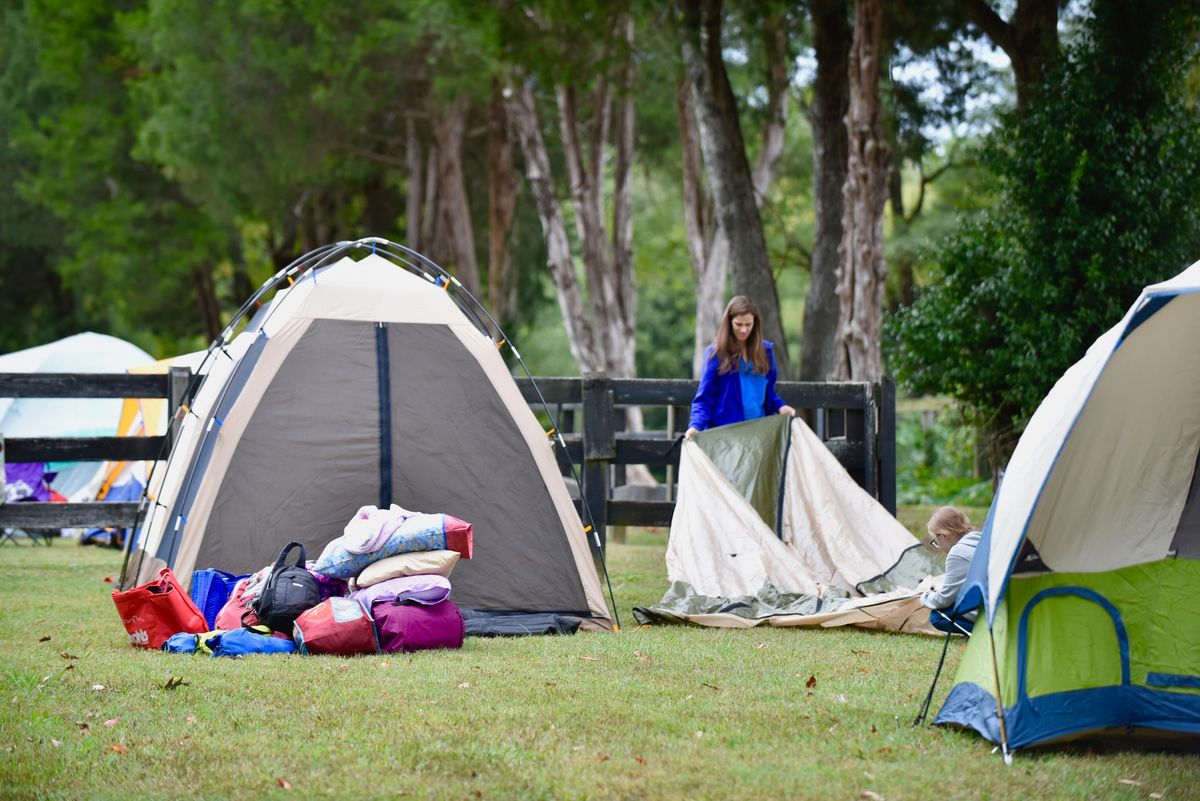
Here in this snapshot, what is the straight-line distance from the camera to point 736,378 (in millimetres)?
8219

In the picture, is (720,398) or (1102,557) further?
(720,398)

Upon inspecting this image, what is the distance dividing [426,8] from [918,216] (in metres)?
11.8

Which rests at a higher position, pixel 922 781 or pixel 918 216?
pixel 918 216

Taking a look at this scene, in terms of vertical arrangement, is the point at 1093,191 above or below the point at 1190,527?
above

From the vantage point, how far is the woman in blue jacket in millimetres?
8016

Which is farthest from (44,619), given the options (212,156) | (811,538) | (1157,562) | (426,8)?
(212,156)

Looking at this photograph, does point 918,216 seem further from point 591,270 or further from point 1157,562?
point 1157,562

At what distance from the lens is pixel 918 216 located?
84.7ft

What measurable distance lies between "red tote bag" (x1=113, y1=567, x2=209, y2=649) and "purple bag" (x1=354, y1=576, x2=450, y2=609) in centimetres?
87

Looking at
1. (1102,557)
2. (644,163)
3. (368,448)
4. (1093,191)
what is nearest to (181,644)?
(368,448)

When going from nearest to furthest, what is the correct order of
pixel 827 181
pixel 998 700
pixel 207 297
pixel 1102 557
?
1. pixel 998 700
2. pixel 1102 557
3. pixel 827 181
4. pixel 207 297

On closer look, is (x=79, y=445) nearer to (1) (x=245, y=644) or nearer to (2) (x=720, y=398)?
(1) (x=245, y=644)

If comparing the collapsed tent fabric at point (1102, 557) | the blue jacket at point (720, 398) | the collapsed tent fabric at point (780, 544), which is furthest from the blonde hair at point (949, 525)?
the blue jacket at point (720, 398)

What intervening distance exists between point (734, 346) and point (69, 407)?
904 cm
